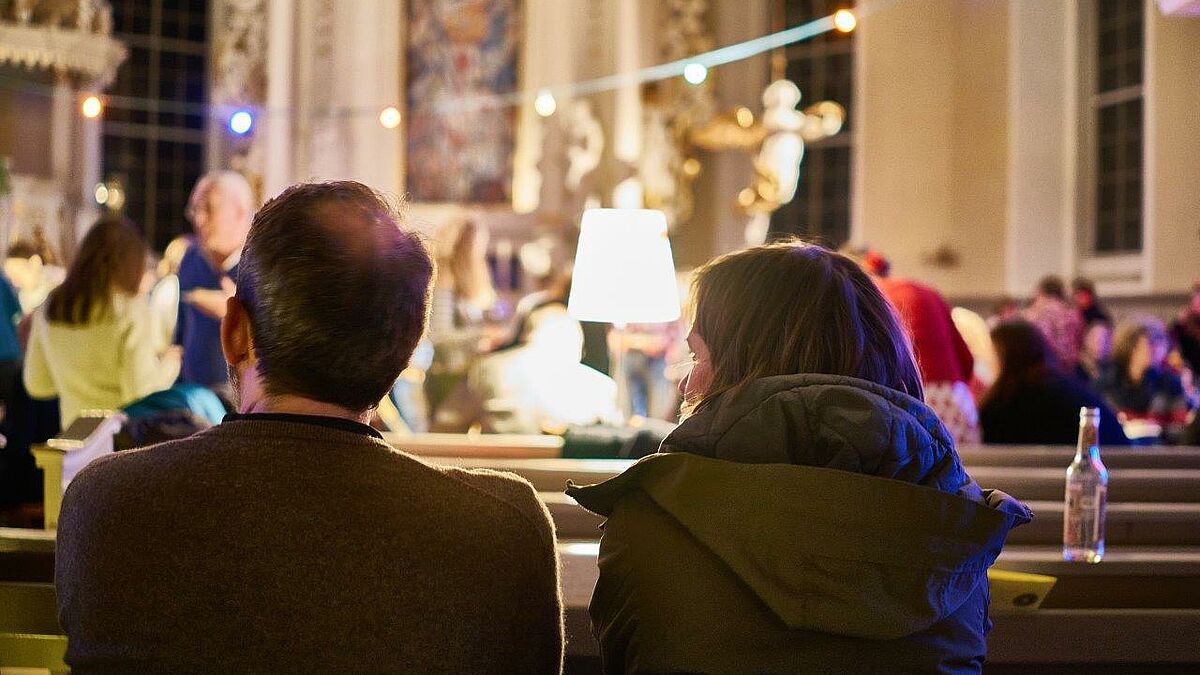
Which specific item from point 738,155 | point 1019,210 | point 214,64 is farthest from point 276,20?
point 1019,210

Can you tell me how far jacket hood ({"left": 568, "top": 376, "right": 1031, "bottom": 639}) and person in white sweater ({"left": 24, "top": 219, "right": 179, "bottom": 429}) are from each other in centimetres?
270

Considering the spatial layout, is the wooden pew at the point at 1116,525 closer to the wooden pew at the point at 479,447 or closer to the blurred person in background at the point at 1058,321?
the wooden pew at the point at 479,447

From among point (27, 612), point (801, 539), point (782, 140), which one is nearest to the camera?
point (801, 539)

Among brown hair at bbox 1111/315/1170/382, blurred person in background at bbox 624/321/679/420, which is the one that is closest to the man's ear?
brown hair at bbox 1111/315/1170/382

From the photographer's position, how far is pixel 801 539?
1.48 meters

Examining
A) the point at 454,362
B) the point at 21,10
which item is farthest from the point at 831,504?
the point at 21,10

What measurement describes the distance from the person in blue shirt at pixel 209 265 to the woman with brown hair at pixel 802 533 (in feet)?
8.91

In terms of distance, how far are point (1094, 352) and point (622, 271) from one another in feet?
15.8

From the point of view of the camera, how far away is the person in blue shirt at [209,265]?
4031 millimetres

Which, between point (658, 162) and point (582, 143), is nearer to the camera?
point (582, 143)

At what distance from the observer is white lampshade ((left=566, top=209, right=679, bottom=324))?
3998mm

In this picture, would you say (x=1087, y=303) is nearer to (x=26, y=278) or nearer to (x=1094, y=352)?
(x=1094, y=352)

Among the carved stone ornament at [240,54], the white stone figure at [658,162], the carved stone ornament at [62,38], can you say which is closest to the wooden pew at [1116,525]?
the white stone figure at [658,162]

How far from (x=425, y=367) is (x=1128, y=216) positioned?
6.64 metres
